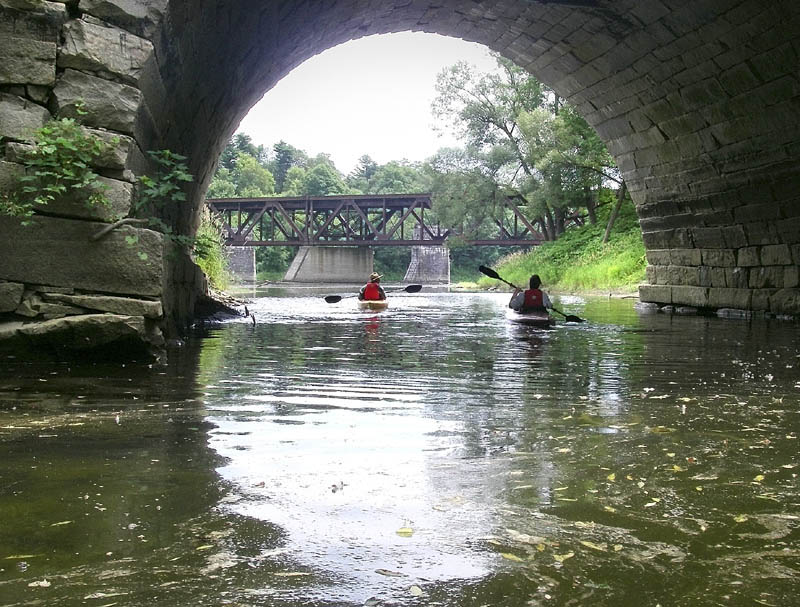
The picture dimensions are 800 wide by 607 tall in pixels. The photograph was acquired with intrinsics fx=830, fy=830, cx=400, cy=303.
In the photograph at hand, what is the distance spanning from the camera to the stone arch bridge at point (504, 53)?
6.70 metres

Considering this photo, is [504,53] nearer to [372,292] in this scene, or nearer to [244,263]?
[372,292]

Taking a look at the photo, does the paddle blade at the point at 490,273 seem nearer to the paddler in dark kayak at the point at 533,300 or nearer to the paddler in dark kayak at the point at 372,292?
the paddler in dark kayak at the point at 533,300

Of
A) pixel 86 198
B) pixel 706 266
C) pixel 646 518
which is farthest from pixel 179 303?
pixel 706 266

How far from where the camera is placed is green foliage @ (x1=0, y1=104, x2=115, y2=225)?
6.44 m

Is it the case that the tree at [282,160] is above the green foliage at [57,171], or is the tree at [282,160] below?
above

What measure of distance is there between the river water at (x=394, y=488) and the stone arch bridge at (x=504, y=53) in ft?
3.96

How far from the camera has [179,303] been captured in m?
10.8

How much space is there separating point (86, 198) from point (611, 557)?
17.9 ft

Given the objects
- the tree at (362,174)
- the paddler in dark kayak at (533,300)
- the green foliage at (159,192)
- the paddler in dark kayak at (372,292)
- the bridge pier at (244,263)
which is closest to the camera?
the green foliage at (159,192)

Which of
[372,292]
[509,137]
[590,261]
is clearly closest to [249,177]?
[509,137]

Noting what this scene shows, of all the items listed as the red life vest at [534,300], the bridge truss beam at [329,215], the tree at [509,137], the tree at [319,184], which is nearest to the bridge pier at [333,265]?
the bridge truss beam at [329,215]

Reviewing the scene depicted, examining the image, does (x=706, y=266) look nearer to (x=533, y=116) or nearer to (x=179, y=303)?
(x=179, y=303)

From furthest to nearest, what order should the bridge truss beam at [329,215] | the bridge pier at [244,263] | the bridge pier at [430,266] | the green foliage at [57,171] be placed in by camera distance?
the bridge pier at [430,266], the bridge pier at [244,263], the bridge truss beam at [329,215], the green foliage at [57,171]

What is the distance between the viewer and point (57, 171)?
6523 mm
